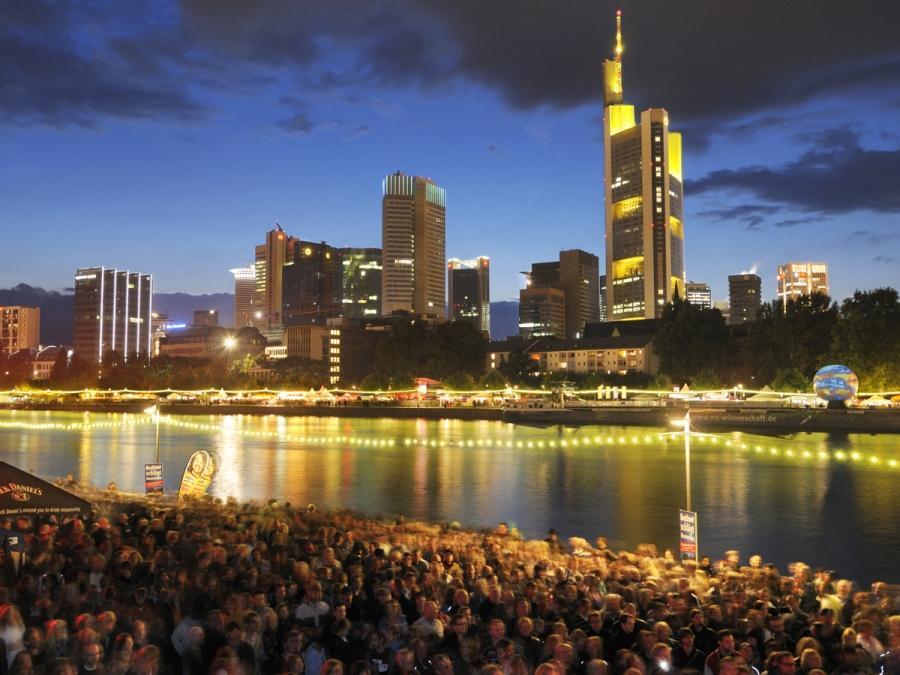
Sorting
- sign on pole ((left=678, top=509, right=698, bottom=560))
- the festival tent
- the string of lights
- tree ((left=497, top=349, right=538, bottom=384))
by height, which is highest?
tree ((left=497, top=349, right=538, bottom=384))

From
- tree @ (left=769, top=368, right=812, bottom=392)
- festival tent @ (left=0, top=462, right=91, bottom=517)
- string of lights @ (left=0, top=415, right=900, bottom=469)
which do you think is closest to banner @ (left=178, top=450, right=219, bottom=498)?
festival tent @ (left=0, top=462, right=91, bottom=517)

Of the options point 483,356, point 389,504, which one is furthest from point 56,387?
point 389,504

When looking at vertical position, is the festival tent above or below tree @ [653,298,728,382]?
below

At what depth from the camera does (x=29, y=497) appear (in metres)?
12.6

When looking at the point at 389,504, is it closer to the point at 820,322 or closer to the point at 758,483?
the point at 758,483

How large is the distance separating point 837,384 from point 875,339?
1655 cm

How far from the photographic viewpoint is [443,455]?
57719mm

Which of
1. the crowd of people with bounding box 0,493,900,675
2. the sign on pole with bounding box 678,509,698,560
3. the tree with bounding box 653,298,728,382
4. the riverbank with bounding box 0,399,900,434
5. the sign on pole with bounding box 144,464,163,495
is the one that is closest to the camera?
the crowd of people with bounding box 0,493,900,675

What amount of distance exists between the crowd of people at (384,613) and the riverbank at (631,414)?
5137 cm

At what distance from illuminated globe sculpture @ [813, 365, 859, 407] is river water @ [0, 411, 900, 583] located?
4.14 m

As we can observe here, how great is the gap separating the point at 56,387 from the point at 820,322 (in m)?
165

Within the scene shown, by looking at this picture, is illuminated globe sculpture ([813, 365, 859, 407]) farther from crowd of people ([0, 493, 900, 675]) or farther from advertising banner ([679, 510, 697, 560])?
crowd of people ([0, 493, 900, 675])

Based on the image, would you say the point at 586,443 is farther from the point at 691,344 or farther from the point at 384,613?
the point at 384,613

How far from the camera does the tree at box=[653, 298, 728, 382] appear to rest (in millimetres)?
120000
